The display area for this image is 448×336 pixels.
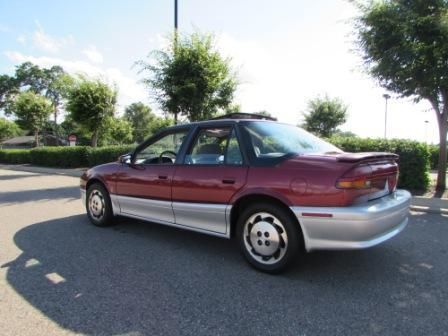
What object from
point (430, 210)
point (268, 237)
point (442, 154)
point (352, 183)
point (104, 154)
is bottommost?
point (430, 210)

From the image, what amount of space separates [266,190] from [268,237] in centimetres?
49

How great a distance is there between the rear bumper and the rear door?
0.83 meters

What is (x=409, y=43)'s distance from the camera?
8.70 meters

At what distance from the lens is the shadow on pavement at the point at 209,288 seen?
2834mm

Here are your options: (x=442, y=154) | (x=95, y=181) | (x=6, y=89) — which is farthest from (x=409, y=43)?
(x=6, y=89)

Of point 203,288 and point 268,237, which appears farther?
point 268,237

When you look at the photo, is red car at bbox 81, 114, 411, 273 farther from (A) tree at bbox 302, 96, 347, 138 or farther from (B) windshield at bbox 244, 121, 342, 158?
(A) tree at bbox 302, 96, 347, 138

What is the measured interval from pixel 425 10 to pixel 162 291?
9.14 meters

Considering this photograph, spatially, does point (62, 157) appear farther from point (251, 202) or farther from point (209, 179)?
point (251, 202)

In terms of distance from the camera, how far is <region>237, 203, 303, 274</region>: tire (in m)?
3.60

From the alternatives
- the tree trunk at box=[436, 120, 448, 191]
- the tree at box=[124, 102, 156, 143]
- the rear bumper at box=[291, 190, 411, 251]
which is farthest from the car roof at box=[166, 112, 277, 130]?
the tree at box=[124, 102, 156, 143]

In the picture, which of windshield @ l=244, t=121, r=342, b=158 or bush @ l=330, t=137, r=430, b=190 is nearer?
windshield @ l=244, t=121, r=342, b=158

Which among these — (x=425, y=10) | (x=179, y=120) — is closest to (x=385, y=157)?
(x=425, y=10)

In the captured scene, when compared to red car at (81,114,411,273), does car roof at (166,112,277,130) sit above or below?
above
